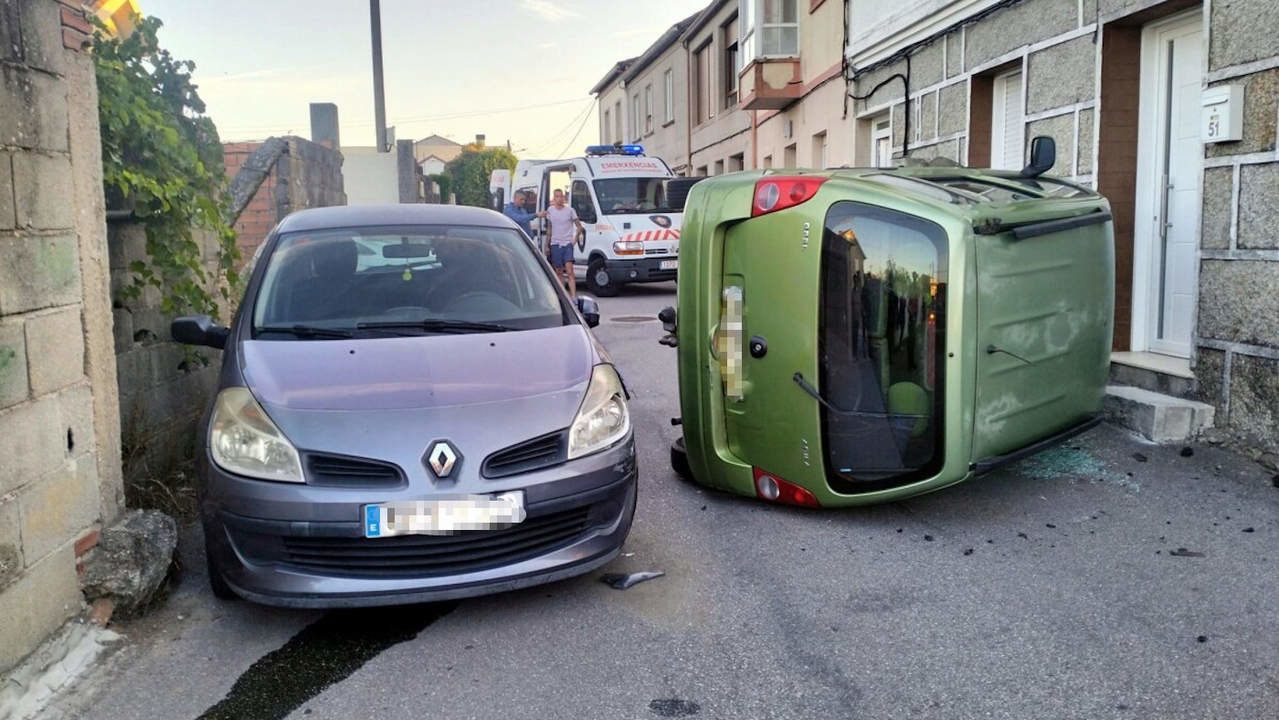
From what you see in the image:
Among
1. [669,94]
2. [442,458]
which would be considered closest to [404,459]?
[442,458]

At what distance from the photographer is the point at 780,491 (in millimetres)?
5211

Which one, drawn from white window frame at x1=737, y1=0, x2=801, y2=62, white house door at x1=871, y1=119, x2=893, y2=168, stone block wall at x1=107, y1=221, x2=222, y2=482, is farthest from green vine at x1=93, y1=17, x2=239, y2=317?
white window frame at x1=737, y1=0, x2=801, y2=62

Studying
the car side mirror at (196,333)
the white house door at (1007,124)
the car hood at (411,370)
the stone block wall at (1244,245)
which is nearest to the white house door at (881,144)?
the white house door at (1007,124)

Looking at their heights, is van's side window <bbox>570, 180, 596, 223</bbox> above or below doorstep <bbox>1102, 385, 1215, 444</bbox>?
above

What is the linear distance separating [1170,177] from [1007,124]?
2648 mm

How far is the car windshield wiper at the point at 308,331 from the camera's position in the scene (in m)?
4.69

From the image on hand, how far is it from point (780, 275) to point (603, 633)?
6.37 ft

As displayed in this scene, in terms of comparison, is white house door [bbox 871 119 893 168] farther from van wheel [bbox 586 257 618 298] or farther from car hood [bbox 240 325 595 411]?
car hood [bbox 240 325 595 411]

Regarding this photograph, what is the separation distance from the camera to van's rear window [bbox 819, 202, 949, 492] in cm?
467

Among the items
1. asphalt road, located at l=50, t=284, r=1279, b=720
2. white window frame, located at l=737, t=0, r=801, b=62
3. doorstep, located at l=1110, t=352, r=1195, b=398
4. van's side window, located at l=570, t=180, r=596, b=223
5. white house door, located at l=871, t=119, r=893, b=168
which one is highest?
white window frame, located at l=737, t=0, r=801, b=62

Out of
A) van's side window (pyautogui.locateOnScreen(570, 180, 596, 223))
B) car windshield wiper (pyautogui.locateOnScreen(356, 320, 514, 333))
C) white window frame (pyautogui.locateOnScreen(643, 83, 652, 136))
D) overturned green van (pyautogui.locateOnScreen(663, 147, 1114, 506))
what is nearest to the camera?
overturned green van (pyautogui.locateOnScreen(663, 147, 1114, 506))

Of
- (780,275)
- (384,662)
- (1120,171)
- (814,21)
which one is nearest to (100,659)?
(384,662)

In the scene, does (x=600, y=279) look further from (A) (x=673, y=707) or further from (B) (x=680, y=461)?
(A) (x=673, y=707)

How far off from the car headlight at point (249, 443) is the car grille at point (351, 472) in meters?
0.07
